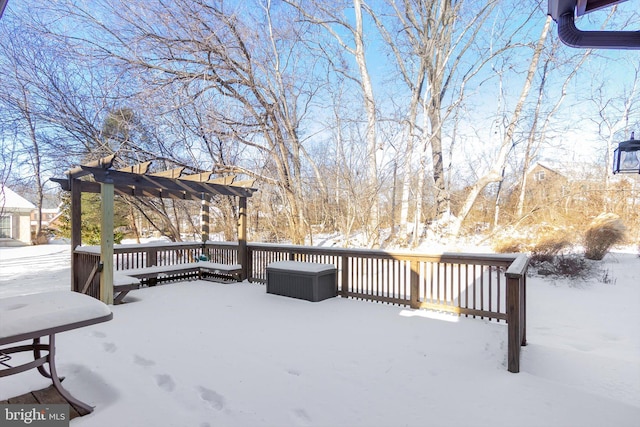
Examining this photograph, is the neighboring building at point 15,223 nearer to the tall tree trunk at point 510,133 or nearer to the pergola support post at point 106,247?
the pergola support post at point 106,247

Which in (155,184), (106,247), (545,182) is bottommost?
(106,247)

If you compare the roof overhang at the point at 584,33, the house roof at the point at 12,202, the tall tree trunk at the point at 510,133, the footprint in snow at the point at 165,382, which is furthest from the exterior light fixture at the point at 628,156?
the house roof at the point at 12,202

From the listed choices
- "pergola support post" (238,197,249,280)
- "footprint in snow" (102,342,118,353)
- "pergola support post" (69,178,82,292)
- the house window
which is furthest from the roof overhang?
the house window

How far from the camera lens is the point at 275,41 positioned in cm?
1010

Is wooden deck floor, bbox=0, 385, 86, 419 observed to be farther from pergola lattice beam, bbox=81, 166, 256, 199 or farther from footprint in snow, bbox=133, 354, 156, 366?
pergola lattice beam, bbox=81, 166, 256, 199

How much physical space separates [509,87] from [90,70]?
42.2 ft

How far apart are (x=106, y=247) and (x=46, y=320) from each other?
3266mm

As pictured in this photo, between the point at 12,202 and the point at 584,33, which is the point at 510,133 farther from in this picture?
the point at 12,202

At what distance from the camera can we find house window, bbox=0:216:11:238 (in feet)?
57.6

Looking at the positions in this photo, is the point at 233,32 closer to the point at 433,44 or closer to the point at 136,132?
the point at 136,132

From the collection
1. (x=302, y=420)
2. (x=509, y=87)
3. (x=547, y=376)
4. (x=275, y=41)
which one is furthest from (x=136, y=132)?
(x=509, y=87)

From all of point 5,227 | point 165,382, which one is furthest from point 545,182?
point 5,227

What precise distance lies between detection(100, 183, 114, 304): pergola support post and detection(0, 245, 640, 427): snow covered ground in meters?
0.33

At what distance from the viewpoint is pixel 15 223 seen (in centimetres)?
1780
